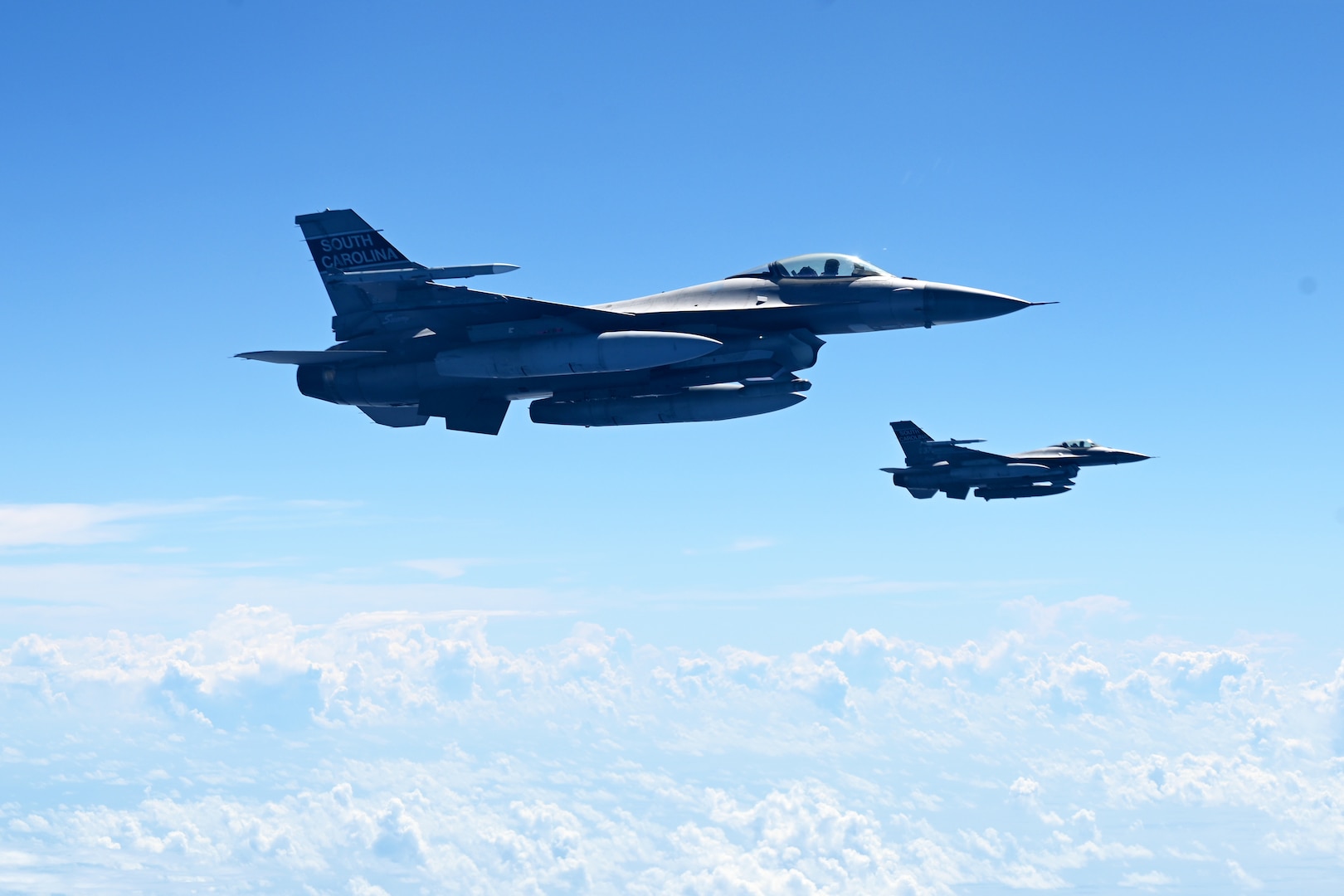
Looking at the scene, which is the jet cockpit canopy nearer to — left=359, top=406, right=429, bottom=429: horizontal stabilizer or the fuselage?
the fuselage

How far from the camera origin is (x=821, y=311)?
3039 cm

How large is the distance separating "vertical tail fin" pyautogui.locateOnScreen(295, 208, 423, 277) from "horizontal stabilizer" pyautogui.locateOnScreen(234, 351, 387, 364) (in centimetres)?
314

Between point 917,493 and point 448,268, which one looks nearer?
point 448,268

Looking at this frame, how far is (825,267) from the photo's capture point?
30875 mm

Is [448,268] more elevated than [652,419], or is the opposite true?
[448,268]

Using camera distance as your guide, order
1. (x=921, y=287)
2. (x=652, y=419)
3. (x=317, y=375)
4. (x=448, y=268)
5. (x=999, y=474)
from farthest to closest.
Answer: (x=999, y=474) → (x=317, y=375) → (x=652, y=419) → (x=921, y=287) → (x=448, y=268)

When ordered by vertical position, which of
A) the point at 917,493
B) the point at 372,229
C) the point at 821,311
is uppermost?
the point at 372,229

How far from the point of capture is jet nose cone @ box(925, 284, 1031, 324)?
93.7ft

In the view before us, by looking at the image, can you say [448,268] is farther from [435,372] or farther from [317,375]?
[317,375]

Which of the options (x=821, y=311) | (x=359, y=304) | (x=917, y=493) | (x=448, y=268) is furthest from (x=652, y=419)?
(x=917, y=493)

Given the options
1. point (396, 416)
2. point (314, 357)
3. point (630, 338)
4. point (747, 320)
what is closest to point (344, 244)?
point (314, 357)

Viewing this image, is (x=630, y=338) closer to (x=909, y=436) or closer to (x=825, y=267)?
(x=825, y=267)

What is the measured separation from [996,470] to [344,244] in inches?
1898

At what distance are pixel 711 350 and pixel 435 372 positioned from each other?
10.6m
